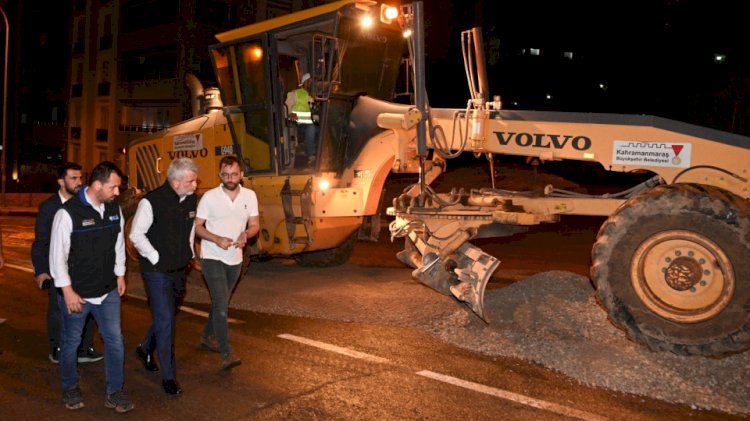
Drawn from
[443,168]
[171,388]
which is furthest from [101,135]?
[171,388]

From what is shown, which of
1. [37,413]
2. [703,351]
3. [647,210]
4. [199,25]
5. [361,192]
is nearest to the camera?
[37,413]

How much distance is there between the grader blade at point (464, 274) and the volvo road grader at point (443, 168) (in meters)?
0.02

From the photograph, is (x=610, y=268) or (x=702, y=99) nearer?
(x=610, y=268)

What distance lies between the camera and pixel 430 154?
9508 millimetres

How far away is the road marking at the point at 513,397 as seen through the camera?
196 inches

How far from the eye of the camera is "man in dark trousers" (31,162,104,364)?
6.16 metres

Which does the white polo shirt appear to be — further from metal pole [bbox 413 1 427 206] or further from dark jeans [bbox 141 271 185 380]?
metal pole [bbox 413 1 427 206]

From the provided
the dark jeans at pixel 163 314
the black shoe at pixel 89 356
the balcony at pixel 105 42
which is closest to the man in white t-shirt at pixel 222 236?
the dark jeans at pixel 163 314

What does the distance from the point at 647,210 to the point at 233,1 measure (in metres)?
39.0

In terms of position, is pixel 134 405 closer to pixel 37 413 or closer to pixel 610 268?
pixel 37 413

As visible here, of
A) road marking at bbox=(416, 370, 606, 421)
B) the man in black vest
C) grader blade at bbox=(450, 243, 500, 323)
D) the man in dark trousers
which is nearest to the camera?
road marking at bbox=(416, 370, 606, 421)

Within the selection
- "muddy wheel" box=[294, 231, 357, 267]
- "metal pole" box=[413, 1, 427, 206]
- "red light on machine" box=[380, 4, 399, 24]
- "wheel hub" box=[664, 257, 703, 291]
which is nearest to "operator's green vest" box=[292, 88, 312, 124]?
"red light on machine" box=[380, 4, 399, 24]

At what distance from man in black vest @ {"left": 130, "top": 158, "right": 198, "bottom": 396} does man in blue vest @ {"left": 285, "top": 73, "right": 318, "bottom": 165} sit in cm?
371

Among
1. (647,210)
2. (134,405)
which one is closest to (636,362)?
(647,210)
